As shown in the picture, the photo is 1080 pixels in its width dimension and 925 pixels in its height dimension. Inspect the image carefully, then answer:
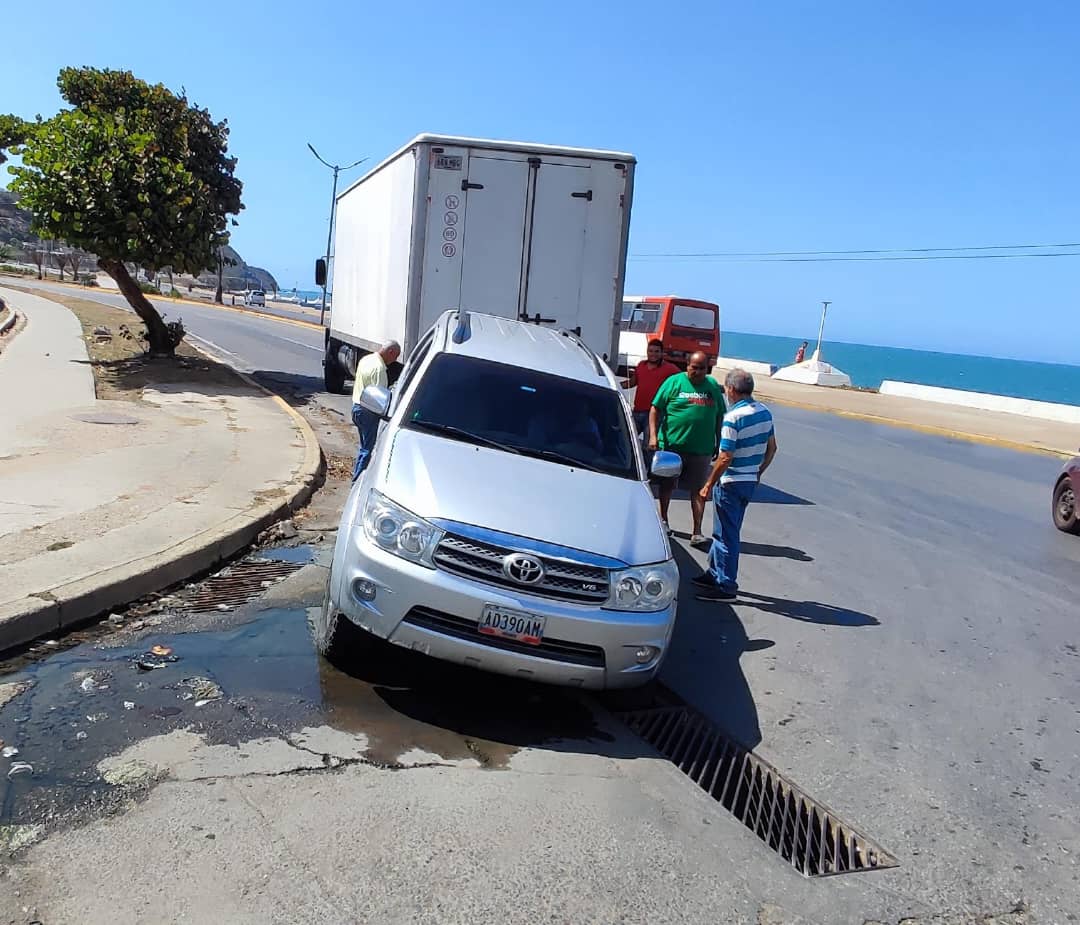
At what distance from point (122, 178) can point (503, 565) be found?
14340 millimetres

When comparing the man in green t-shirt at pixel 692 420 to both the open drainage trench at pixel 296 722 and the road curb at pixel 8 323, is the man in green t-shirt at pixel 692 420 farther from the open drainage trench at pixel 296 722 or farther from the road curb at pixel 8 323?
the road curb at pixel 8 323

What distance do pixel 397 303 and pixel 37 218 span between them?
29.4 ft

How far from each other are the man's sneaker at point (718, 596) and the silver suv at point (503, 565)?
6.33 ft

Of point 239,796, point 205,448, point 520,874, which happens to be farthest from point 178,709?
point 205,448

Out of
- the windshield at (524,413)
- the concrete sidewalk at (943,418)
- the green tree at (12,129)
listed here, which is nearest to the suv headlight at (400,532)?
the windshield at (524,413)

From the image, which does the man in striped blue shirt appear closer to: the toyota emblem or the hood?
the hood

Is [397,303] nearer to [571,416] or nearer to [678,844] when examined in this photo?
[571,416]

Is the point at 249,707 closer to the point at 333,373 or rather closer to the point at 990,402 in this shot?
the point at 333,373

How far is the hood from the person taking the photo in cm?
466

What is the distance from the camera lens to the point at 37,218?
1614cm

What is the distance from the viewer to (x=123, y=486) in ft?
27.0

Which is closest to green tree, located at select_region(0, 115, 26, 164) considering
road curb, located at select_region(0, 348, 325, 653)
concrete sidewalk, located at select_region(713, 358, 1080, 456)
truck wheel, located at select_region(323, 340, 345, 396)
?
truck wheel, located at select_region(323, 340, 345, 396)

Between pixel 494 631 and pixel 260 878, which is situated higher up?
pixel 494 631

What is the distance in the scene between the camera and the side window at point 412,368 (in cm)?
625
